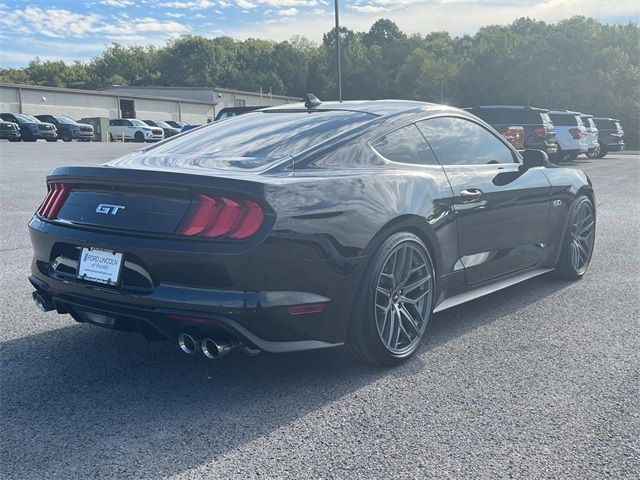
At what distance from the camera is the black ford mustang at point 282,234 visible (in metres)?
3.11

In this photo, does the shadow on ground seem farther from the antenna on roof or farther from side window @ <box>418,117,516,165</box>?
the antenna on roof

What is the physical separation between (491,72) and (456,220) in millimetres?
71979

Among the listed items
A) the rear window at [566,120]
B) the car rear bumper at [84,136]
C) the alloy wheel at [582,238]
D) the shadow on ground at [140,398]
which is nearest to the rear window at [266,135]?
the shadow on ground at [140,398]

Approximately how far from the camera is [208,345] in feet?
10.3

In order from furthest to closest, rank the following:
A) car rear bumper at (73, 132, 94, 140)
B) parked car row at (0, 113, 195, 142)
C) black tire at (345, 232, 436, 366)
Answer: car rear bumper at (73, 132, 94, 140) < parked car row at (0, 113, 195, 142) < black tire at (345, 232, 436, 366)

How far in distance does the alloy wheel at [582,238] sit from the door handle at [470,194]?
1582mm

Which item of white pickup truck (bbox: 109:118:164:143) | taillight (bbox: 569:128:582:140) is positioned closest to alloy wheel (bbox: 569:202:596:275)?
taillight (bbox: 569:128:582:140)

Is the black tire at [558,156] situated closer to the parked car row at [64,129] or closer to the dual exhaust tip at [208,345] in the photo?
the parked car row at [64,129]

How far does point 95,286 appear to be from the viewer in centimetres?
330

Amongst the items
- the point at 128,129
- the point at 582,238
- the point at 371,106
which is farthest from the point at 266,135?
the point at 128,129

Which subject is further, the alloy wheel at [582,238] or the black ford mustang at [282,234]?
the alloy wheel at [582,238]

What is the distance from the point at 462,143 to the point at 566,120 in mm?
20837

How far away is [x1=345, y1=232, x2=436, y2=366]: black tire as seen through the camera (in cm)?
347

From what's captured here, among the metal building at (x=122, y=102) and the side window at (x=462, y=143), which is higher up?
the side window at (x=462, y=143)
